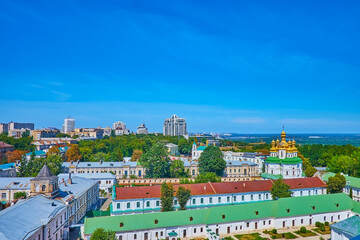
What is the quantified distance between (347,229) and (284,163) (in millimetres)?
27664

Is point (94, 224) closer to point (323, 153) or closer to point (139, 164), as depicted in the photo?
point (139, 164)

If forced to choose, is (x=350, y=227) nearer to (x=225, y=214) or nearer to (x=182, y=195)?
(x=225, y=214)

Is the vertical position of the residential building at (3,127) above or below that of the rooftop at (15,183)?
above

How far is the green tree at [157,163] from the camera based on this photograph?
59991 millimetres

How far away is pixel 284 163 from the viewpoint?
56469 mm

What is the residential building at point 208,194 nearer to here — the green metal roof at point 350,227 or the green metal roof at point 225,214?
the green metal roof at point 225,214

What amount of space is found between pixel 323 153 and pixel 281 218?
53.6 meters

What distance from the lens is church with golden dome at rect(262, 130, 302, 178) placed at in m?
56.4

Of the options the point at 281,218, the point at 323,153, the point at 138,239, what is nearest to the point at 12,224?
the point at 138,239

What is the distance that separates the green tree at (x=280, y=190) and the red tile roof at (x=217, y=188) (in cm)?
147

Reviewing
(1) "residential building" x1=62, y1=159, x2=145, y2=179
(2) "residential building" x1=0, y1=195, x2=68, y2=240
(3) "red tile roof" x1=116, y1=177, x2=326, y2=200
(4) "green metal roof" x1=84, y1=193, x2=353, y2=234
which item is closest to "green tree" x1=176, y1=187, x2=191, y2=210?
(3) "red tile roof" x1=116, y1=177, x2=326, y2=200

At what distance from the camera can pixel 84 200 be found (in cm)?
4088

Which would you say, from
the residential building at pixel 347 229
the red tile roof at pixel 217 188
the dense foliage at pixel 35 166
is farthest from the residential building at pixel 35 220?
the residential building at pixel 347 229

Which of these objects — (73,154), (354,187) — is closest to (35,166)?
(73,154)
